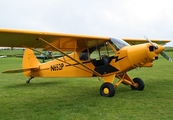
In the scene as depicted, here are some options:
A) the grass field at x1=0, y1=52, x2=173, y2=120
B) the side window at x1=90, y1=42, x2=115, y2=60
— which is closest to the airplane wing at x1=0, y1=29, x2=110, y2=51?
the side window at x1=90, y1=42, x2=115, y2=60

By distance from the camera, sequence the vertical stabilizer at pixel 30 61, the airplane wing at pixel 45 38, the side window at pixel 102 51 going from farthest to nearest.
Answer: the vertical stabilizer at pixel 30 61 < the side window at pixel 102 51 < the airplane wing at pixel 45 38

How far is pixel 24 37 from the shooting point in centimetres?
648

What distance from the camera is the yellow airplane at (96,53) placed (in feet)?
20.9

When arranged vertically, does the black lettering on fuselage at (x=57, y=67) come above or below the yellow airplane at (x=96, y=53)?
below

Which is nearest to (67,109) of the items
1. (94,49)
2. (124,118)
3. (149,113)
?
(124,118)

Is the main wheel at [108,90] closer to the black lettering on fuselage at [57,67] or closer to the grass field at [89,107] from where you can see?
the grass field at [89,107]

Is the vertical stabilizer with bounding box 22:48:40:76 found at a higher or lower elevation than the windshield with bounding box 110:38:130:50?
lower

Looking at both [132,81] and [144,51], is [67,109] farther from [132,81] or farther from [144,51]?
[132,81]

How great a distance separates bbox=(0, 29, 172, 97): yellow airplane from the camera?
250 inches

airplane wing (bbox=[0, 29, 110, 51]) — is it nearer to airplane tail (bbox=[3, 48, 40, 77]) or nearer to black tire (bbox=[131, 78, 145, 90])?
black tire (bbox=[131, 78, 145, 90])

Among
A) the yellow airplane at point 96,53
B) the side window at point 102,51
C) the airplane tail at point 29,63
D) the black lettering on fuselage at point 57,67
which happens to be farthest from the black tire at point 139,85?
the airplane tail at point 29,63

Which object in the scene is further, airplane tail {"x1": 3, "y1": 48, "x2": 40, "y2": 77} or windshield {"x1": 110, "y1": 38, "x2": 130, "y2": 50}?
airplane tail {"x1": 3, "y1": 48, "x2": 40, "y2": 77}

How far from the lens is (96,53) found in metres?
7.61

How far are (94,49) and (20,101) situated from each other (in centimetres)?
304
